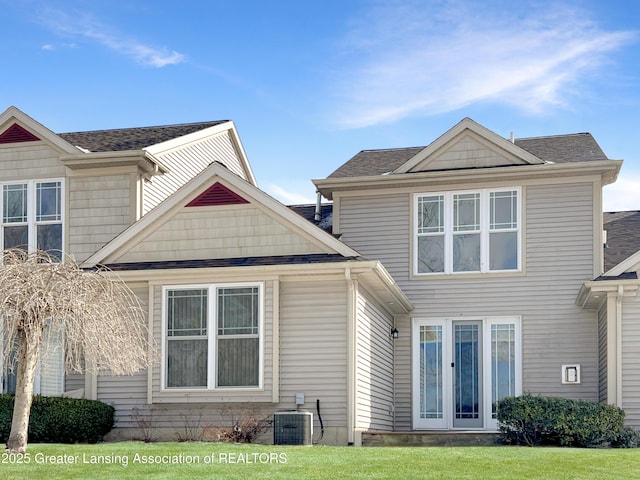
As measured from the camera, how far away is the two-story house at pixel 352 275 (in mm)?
16828

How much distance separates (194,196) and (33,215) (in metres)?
4.47

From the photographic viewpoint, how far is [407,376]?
20.3 meters

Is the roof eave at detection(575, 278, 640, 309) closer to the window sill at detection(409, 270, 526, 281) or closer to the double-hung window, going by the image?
the window sill at detection(409, 270, 526, 281)

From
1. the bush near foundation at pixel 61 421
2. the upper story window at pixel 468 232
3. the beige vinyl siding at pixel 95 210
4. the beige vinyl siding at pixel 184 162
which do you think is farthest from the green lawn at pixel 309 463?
the beige vinyl siding at pixel 184 162

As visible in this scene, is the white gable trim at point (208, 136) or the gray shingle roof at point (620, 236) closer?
the gray shingle roof at point (620, 236)

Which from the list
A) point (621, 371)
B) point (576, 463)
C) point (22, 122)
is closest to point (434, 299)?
point (621, 371)

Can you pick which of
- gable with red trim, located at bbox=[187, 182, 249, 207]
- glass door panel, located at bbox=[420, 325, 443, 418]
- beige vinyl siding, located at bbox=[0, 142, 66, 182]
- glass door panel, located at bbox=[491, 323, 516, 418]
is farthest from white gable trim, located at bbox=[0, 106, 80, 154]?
glass door panel, located at bbox=[491, 323, 516, 418]

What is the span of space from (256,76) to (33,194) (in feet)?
18.4

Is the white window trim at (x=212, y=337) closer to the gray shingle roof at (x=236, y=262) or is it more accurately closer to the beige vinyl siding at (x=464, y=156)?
the gray shingle roof at (x=236, y=262)

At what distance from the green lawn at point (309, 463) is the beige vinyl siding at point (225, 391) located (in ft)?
8.35

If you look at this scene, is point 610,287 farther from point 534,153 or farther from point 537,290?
point 534,153

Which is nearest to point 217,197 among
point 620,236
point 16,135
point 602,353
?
point 16,135

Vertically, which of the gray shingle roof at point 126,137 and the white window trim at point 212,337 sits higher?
the gray shingle roof at point 126,137

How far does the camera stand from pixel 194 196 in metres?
17.7
